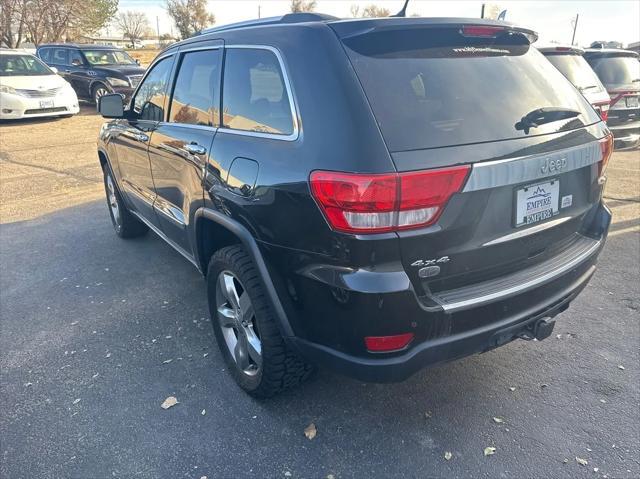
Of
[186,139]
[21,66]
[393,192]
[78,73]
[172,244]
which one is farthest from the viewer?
[78,73]

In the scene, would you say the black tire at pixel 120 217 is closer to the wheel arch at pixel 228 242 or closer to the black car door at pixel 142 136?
the black car door at pixel 142 136

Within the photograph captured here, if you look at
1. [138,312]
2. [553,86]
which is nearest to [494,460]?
[553,86]

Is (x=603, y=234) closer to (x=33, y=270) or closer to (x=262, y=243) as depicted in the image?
(x=262, y=243)

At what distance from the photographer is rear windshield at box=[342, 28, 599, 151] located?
6.63 ft

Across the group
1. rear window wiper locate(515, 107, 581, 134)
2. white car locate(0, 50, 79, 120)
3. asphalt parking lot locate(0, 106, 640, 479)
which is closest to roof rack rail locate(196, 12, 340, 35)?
rear window wiper locate(515, 107, 581, 134)

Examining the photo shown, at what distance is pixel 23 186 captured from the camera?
753 cm

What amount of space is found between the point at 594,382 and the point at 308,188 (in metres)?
2.06

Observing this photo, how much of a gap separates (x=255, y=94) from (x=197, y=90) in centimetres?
81

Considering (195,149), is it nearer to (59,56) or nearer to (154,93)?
(154,93)

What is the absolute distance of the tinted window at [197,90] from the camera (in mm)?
2932

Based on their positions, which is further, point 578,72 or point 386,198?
point 578,72

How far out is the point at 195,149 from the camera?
2.94m

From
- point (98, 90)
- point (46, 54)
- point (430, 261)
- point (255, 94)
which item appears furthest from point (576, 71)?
point (46, 54)

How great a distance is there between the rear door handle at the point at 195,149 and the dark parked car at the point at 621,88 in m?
7.74
